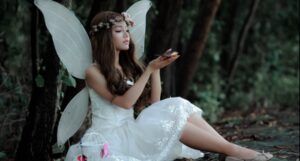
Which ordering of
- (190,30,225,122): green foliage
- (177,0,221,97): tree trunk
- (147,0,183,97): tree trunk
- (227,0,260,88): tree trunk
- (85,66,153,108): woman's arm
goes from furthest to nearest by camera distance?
1. (227,0,260,88): tree trunk
2. (190,30,225,122): green foliage
3. (177,0,221,97): tree trunk
4. (147,0,183,97): tree trunk
5. (85,66,153,108): woman's arm

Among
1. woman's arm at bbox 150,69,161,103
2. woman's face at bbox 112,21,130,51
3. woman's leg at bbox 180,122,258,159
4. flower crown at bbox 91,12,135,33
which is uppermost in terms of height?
flower crown at bbox 91,12,135,33

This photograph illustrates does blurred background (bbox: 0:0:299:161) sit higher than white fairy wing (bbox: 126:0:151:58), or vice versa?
white fairy wing (bbox: 126:0:151:58)

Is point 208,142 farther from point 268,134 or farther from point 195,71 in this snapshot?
point 195,71

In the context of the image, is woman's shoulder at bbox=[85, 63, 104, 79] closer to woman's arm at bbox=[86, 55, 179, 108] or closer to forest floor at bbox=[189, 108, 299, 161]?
woman's arm at bbox=[86, 55, 179, 108]

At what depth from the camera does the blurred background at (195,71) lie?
519cm

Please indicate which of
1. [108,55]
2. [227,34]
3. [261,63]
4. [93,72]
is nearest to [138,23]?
[108,55]

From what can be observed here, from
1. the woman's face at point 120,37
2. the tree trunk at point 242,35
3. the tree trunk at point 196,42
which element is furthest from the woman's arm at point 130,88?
the tree trunk at point 242,35

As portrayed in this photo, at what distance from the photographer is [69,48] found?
468 centimetres

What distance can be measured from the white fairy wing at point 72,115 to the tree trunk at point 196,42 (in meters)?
5.17

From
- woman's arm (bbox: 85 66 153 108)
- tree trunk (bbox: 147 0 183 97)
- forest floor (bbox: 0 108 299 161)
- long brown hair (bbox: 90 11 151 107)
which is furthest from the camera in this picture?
tree trunk (bbox: 147 0 183 97)

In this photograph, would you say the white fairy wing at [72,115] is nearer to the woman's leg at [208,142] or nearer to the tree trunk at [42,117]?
the tree trunk at [42,117]

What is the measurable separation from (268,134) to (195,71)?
4.18 m

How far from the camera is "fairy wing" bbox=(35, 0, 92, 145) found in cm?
463

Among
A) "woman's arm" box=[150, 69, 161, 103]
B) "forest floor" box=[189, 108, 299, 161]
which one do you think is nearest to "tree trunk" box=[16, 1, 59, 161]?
"woman's arm" box=[150, 69, 161, 103]
